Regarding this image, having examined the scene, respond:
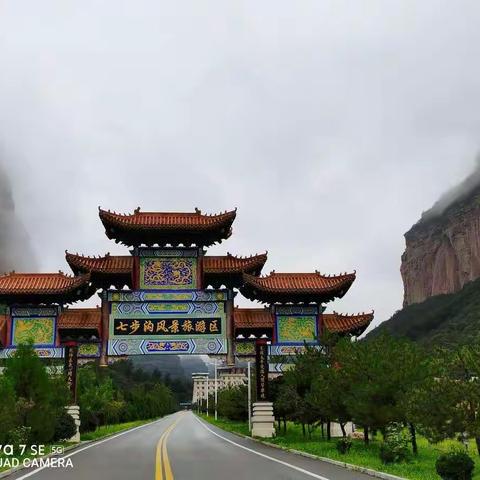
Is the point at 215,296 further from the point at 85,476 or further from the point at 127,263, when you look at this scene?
the point at 85,476

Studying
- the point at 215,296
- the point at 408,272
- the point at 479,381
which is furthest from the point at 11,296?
the point at 408,272

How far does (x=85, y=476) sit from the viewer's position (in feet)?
44.2

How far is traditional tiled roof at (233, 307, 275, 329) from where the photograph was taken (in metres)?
25.5

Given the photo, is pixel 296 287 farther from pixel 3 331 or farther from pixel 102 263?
pixel 3 331

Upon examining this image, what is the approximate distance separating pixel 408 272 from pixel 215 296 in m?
125

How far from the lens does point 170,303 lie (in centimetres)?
2539

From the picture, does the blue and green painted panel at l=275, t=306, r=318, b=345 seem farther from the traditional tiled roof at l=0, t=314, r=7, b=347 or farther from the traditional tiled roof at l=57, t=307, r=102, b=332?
the traditional tiled roof at l=0, t=314, r=7, b=347

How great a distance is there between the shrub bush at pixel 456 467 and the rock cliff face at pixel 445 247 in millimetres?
108032

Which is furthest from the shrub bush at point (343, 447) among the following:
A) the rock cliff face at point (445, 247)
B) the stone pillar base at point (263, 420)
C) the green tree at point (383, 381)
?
the rock cliff face at point (445, 247)

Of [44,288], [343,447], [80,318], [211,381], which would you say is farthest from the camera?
[211,381]

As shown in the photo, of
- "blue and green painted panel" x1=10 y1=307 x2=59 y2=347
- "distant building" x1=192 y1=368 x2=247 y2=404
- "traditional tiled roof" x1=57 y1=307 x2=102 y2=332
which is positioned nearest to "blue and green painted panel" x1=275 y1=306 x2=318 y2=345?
"traditional tiled roof" x1=57 y1=307 x2=102 y2=332

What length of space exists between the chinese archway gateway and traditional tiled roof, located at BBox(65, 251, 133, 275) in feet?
0.15

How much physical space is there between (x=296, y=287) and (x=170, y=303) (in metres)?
5.61

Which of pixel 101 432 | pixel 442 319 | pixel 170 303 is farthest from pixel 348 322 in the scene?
pixel 442 319
